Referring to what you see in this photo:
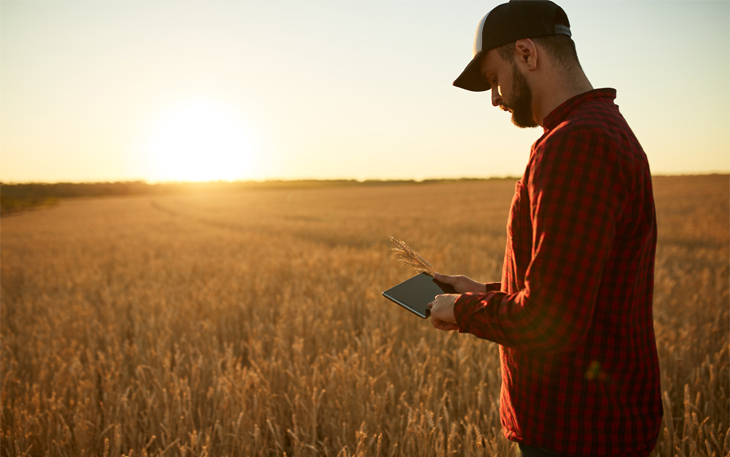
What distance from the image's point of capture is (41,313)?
4.90m

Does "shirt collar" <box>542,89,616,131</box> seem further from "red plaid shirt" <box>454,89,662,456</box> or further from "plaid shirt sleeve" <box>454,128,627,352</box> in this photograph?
"plaid shirt sleeve" <box>454,128,627,352</box>

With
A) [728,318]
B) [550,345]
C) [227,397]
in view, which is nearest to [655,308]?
[728,318]

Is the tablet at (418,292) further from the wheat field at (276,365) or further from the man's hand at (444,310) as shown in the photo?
the wheat field at (276,365)

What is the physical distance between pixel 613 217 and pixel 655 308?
4.82 meters

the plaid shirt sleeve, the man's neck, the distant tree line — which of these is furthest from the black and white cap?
the distant tree line

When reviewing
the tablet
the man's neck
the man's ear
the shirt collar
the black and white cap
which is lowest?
the tablet

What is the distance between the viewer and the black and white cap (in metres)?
1.15

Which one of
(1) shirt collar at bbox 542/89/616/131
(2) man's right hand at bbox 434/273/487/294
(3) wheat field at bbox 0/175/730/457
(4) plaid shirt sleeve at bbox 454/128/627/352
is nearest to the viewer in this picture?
(4) plaid shirt sleeve at bbox 454/128/627/352

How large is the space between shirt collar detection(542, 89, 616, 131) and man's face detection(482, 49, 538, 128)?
9 centimetres

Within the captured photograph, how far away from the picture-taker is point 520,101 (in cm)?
125

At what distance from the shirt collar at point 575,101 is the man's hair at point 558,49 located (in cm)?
13

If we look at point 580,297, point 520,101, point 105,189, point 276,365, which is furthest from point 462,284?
point 105,189

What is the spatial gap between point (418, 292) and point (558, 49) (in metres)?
1.00

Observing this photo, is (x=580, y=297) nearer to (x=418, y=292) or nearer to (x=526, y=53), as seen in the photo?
(x=418, y=292)
